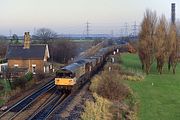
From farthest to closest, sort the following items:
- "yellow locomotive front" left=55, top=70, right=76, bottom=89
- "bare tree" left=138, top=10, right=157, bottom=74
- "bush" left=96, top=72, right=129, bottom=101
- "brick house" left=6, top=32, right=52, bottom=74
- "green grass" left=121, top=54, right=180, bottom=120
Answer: "brick house" left=6, top=32, right=52, bottom=74 < "bare tree" left=138, top=10, right=157, bottom=74 < "yellow locomotive front" left=55, top=70, right=76, bottom=89 < "bush" left=96, top=72, right=129, bottom=101 < "green grass" left=121, top=54, right=180, bottom=120

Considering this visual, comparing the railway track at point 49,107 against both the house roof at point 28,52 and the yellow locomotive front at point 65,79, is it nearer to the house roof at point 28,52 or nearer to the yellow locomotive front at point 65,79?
the yellow locomotive front at point 65,79

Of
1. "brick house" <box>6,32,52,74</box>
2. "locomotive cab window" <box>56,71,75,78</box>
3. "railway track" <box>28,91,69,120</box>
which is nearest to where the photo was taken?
"railway track" <box>28,91,69,120</box>

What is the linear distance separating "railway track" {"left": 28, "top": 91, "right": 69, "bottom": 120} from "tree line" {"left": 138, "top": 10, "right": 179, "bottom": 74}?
2281cm

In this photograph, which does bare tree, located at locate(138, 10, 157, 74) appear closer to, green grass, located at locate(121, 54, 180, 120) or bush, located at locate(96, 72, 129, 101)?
green grass, located at locate(121, 54, 180, 120)

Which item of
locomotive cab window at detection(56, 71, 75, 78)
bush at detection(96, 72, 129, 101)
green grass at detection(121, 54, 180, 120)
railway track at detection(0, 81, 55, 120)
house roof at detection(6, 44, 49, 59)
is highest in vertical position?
house roof at detection(6, 44, 49, 59)

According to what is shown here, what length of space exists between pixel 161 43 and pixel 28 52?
21.7m

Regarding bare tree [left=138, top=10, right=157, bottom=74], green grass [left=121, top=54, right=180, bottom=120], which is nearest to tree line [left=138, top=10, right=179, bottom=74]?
bare tree [left=138, top=10, right=157, bottom=74]

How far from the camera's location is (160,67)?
5466 centimetres

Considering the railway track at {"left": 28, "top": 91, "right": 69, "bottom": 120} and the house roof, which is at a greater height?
the house roof

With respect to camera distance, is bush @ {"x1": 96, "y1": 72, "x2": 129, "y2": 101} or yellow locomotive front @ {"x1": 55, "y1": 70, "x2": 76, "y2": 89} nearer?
bush @ {"x1": 96, "y1": 72, "x2": 129, "y2": 101}

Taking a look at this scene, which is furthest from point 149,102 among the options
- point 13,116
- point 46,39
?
point 46,39

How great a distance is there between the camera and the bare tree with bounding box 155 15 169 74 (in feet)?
174

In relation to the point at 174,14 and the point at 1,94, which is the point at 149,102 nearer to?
the point at 1,94

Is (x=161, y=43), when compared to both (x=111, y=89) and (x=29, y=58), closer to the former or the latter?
(x=29, y=58)
